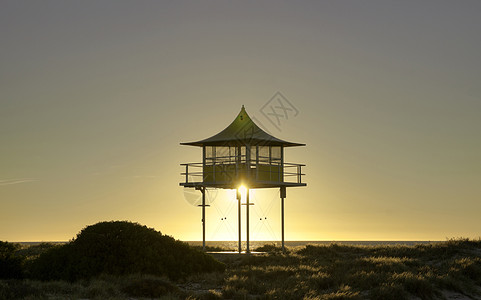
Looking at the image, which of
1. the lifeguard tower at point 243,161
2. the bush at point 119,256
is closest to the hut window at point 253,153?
the lifeguard tower at point 243,161

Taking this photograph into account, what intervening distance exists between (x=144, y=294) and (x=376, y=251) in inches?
809

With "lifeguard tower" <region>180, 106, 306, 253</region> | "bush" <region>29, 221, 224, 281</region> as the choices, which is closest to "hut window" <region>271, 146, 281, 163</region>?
"lifeguard tower" <region>180, 106, 306, 253</region>

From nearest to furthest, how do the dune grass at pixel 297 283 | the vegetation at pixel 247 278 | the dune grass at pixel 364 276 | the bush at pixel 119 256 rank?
the dune grass at pixel 297 283 → the vegetation at pixel 247 278 → the dune grass at pixel 364 276 → the bush at pixel 119 256

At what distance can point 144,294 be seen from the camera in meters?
20.9

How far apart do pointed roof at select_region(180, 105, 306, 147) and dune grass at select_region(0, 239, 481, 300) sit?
8829 millimetres

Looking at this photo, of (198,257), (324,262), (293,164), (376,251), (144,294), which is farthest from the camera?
(293,164)

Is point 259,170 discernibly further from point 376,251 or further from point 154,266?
point 154,266

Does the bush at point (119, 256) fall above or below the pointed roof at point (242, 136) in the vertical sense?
below

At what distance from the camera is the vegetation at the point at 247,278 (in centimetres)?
2098

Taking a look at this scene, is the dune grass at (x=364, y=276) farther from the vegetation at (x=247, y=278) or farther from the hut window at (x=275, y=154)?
the hut window at (x=275, y=154)

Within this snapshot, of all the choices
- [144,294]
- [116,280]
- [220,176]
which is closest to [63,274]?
[116,280]

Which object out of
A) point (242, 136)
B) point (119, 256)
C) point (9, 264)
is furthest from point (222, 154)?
point (9, 264)

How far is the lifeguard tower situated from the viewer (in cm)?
3850

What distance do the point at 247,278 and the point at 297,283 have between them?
2.25 meters
